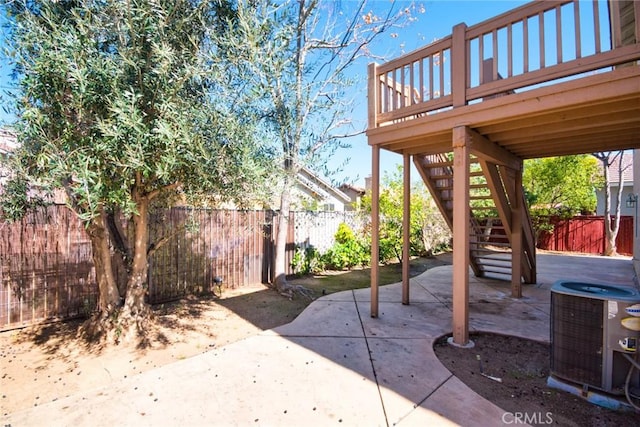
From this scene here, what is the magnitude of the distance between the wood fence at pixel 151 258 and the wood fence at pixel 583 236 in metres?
11.4

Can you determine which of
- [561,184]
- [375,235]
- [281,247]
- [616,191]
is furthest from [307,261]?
[616,191]

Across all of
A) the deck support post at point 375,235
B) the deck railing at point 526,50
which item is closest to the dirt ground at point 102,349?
the deck support post at point 375,235

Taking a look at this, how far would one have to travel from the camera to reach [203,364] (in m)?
3.02

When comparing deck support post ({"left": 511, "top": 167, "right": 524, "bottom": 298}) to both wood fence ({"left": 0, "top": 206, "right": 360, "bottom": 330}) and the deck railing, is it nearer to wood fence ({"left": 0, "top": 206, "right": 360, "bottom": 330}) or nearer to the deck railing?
the deck railing

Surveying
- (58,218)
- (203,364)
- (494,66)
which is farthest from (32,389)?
(494,66)

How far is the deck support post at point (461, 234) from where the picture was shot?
3.42 metres

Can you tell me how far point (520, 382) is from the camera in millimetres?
2754

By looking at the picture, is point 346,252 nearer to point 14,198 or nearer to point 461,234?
point 461,234

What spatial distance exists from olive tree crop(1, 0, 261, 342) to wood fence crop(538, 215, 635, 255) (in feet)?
47.1

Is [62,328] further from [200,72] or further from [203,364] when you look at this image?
[200,72]

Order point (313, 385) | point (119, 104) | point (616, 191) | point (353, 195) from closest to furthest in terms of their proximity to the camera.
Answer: point (119, 104), point (313, 385), point (616, 191), point (353, 195)

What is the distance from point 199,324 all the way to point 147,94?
295cm

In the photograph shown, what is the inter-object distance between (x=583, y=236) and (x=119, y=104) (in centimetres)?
1581

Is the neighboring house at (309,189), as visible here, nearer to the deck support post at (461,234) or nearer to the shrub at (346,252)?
the shrub at (346,252)
